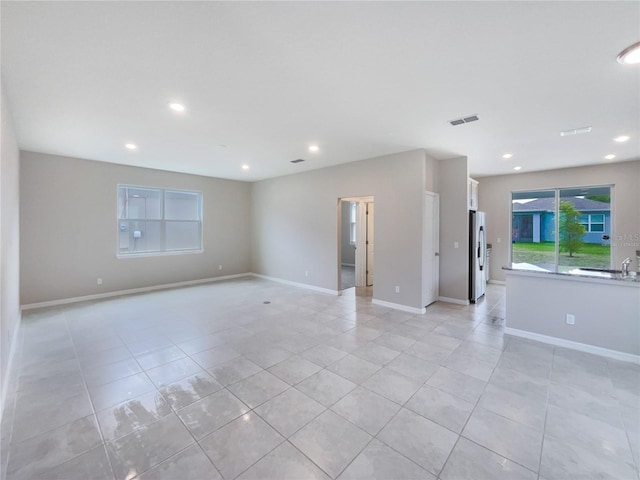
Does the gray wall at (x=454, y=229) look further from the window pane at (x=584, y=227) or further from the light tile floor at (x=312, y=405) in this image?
the window pane at (x=584, y=227)

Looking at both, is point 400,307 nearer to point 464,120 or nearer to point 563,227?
point 464,120

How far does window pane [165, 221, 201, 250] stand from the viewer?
6.90 m

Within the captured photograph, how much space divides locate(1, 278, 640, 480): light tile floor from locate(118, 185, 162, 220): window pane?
2.80 metres

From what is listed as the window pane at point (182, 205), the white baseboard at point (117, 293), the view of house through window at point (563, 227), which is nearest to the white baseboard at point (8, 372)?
the white baseboard at point (117, 293)

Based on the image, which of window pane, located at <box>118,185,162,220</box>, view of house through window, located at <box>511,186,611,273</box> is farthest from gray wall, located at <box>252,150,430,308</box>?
view of house through window, located at <box>511,186,611,273</box>

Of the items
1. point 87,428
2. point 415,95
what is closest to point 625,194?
point 415,95

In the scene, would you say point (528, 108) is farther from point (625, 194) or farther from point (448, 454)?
point (625, 194)

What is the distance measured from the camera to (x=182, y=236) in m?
7.14

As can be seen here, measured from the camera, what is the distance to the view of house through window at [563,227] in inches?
231

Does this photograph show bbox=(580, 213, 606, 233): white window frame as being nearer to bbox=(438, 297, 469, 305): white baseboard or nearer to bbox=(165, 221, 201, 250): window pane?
bbox=(438, 297, 469, 305): white baseboard

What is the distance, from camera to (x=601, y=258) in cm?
585

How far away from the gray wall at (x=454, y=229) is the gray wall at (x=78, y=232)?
5842 millimetres

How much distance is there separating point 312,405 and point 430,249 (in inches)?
147

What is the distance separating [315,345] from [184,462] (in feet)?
6.32
